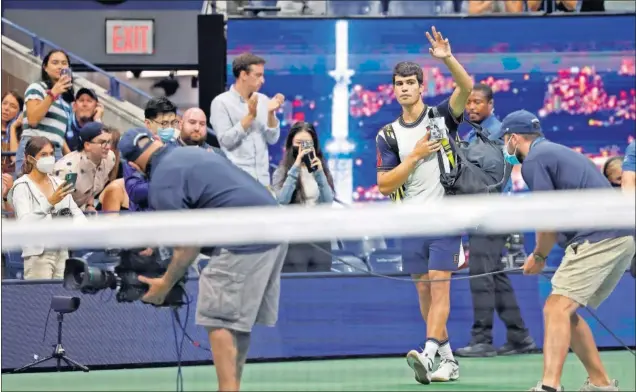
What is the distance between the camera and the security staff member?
304 inches

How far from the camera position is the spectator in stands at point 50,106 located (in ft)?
31.7

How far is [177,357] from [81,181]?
190 centimetres

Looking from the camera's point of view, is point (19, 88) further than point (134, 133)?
Yes

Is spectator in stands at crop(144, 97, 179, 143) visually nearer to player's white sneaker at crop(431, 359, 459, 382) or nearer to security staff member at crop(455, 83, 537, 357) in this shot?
security staff member at crop(455, 83, 537, 357)

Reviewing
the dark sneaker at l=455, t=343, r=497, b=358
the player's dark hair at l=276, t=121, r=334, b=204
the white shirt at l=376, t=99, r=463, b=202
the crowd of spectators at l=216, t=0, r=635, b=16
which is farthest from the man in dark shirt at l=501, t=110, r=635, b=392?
the crowd of spectators at l=216, t=0, r=635, b=16

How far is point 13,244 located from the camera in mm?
5820

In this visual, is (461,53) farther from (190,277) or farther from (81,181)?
(190,277)

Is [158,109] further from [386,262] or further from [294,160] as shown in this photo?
[386,262]

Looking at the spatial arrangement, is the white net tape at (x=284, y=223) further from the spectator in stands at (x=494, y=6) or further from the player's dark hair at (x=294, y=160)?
the spectator in stands at (x=494, y=6)

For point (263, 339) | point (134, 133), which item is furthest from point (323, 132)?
point (134, 133)

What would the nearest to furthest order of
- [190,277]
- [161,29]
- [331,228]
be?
1. [331,228]
2. [190,277]
3. [161,29]

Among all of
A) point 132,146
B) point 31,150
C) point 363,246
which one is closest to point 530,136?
point 363,246

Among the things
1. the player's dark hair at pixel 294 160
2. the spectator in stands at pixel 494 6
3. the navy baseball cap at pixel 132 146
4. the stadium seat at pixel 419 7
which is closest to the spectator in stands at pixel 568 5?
the spectator in stands at pixel 494 6

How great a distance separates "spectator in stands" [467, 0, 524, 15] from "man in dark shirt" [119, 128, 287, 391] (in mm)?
7003
